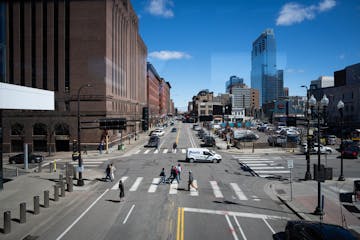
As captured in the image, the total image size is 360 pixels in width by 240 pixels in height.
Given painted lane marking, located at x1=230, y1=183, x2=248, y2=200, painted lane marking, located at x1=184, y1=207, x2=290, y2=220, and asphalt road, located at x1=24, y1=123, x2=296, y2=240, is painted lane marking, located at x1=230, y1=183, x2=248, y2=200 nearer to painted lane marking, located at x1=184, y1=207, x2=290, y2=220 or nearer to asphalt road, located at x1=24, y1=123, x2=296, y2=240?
asphalt road, located at x1=24, y1=123, x2=296, y2=240

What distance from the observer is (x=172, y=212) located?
14.2 metres

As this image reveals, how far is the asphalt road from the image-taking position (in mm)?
11680

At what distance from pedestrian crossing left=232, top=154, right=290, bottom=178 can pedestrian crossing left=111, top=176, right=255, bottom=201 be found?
5.78 m

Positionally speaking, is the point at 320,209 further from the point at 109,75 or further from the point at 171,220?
the point at 109,75

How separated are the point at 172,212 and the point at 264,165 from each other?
17072mm

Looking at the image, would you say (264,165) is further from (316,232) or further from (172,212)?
(316,232)

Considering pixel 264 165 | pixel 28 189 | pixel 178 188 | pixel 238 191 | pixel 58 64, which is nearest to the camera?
pixel 238 191

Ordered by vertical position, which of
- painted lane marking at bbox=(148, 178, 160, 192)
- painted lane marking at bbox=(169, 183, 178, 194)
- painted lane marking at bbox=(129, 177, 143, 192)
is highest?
painted lane marking at bbox=(169, 183, 178, 194)

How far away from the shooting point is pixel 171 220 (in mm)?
13055

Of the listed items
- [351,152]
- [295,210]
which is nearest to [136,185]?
→ [295,210]

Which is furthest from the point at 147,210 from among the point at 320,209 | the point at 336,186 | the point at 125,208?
the point at 336,186

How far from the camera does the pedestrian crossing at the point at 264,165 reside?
25094mm

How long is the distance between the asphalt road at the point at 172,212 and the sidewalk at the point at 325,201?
813mm

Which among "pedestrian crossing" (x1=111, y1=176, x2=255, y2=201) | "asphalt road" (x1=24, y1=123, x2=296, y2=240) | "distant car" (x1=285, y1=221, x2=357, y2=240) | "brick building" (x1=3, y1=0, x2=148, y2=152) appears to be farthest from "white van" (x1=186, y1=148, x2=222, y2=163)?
"distant car" (x1=285, y1=221, x2=357, y2=240)
